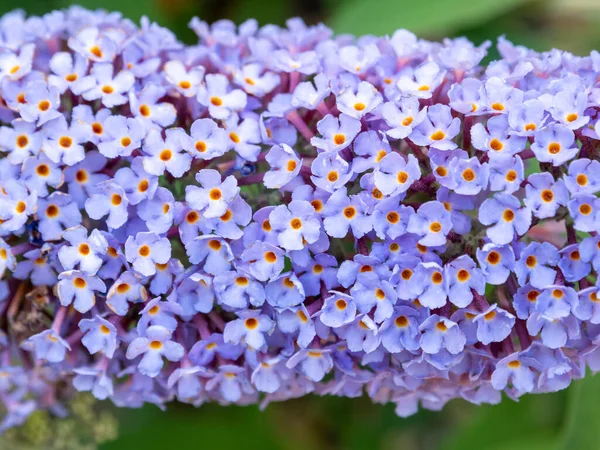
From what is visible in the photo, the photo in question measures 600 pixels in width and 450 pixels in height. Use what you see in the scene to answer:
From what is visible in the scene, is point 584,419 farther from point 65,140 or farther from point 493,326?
point 65,140

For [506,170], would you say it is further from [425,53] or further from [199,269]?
[199,269]

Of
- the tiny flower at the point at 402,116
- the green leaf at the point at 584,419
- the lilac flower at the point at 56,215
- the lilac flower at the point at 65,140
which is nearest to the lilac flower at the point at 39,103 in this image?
the lilac flower at the point at 65,140

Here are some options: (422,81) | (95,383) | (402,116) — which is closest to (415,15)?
(422,81)

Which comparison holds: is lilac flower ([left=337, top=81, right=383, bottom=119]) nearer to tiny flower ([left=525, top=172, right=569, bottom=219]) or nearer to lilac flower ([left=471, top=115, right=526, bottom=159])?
lilac flower ([left=471, top=115, right=526, bottom=159])

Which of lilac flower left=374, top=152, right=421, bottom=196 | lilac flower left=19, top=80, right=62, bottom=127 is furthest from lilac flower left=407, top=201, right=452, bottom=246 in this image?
lilac flower left=19, top=80, right=62, bottom=127

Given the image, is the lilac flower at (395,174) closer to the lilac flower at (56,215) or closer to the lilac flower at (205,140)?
the lilac flower at (205,140)
